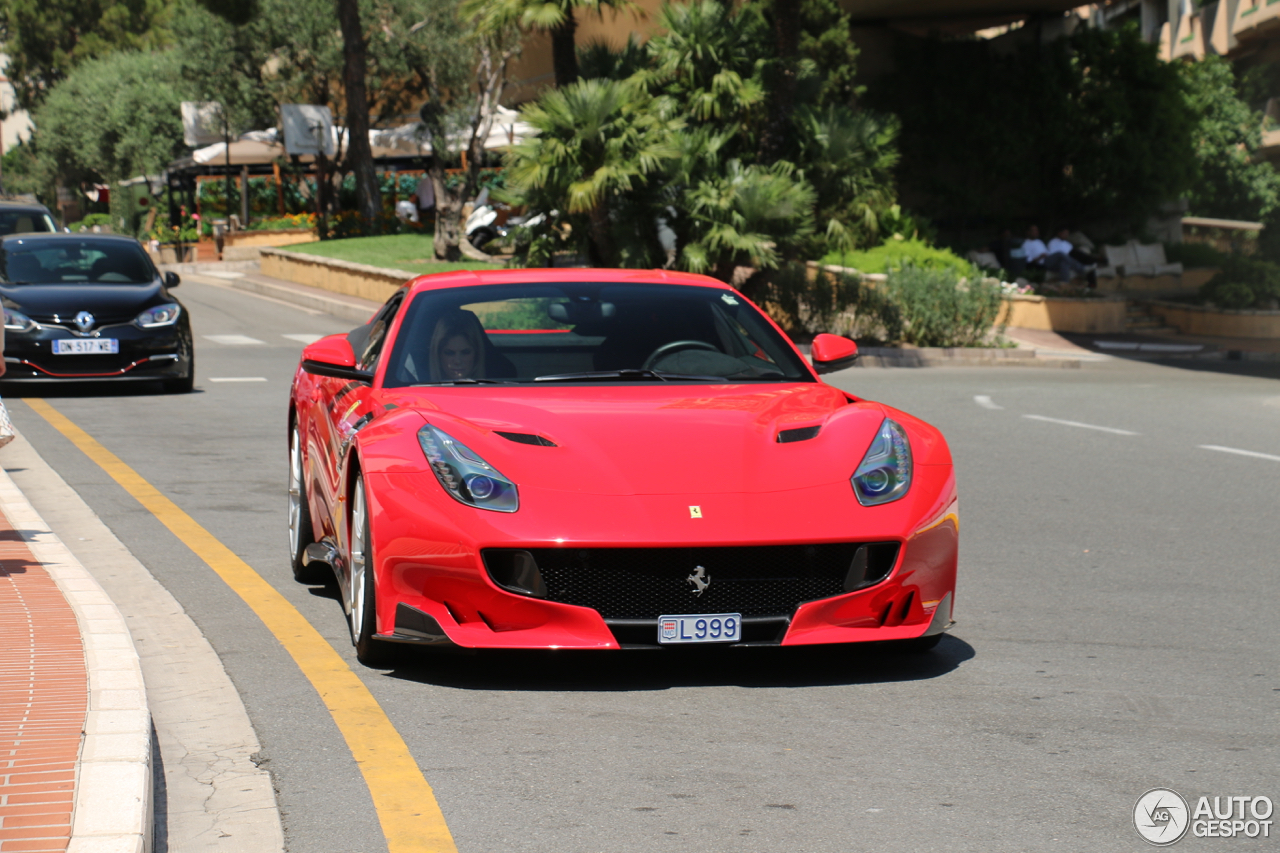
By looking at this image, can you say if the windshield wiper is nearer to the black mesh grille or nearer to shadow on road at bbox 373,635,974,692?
shadow on road at bbox 373,635,974,692

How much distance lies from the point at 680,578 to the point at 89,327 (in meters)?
11.8

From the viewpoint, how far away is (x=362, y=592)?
529 cm

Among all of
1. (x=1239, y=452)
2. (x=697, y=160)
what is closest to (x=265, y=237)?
(x=697, y=160)

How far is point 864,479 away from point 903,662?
0.76m

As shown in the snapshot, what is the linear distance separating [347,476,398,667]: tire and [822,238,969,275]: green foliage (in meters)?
25.3

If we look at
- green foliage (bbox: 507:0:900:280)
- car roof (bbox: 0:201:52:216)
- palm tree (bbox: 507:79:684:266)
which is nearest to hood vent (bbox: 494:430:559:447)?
green foliage (bbox: 507:0:900:280)

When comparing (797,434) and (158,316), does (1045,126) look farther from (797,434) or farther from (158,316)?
(797,434)

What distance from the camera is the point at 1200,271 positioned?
1364 inches

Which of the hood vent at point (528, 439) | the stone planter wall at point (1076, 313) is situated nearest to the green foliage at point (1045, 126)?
the stone planter wall at point (1076, 313)

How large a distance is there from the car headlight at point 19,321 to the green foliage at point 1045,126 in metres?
24.4

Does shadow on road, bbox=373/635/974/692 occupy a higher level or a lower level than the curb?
lower

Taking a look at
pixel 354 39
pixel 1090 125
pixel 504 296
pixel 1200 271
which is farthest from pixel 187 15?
pixel 504 296

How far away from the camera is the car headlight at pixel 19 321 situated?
49.4 ft

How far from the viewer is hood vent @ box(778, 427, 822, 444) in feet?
17.1
